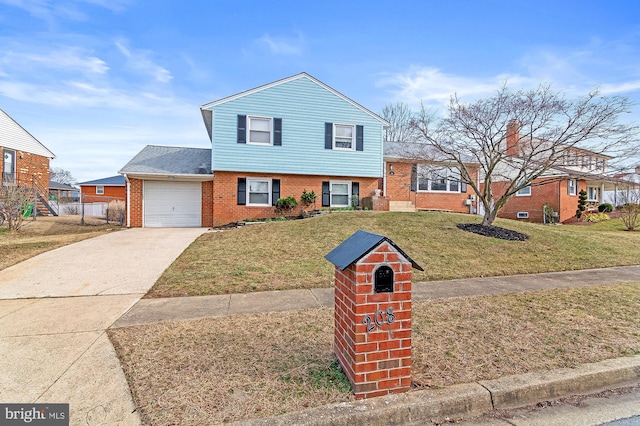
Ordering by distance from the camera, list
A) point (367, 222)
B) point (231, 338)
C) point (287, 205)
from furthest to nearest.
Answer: point (287, 205) < point (367, 222) < point (231, 338)

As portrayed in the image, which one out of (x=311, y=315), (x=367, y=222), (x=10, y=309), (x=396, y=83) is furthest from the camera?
(x=396, y=83)

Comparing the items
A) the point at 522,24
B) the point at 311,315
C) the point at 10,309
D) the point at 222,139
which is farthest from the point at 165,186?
the point at 522,24

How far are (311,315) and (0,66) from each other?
13.9 metres

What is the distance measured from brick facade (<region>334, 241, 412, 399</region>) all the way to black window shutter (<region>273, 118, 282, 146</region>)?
1269cm

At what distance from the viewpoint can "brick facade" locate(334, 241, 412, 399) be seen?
2447 mm

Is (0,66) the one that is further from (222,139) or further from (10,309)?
(10,309)

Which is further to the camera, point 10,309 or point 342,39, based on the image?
point 342,39

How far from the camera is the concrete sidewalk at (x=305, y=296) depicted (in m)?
4.34

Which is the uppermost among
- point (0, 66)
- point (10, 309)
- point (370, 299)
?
point (0, 66)

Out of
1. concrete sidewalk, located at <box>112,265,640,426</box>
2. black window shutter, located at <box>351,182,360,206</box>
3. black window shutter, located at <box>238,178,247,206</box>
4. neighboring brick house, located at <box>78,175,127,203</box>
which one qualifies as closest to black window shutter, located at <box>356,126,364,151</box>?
black window shutter, located at <box>351,182,360,206</box>

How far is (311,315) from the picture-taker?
4.20 meters

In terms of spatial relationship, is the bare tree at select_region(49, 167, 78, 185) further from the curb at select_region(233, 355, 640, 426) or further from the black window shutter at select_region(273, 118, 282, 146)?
the curb at select_region(233, 355, 640, 426)

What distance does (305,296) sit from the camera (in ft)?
16.9

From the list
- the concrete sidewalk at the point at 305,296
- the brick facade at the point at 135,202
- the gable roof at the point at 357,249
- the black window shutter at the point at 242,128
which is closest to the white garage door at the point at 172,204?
the brick facade at the point at 135,202
